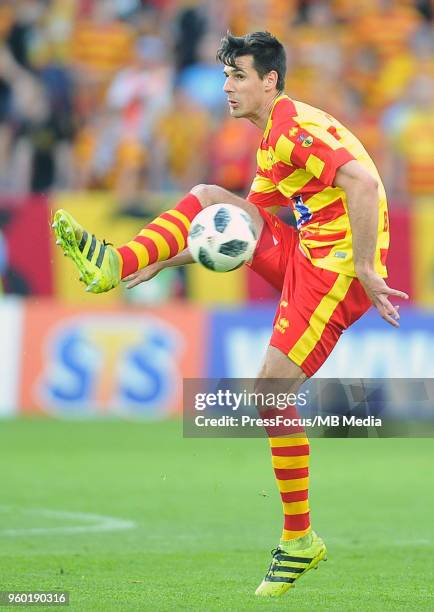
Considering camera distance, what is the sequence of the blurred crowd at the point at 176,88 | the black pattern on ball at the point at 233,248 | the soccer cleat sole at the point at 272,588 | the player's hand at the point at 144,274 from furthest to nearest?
the blurred crowd at the point at 176,88 < the player's hand at the point at 144,274 < the black pattern on ball at the point at 233,248 < the soccer cleat sole at the point at 272,588

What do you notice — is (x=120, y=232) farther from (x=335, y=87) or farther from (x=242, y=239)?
(x=242, y=239)

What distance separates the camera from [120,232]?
1501 centimetres

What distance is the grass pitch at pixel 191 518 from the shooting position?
252 inches

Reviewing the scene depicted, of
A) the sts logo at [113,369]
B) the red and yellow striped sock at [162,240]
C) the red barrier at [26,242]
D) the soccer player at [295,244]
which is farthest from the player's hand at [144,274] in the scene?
the red barrier at [26,242]

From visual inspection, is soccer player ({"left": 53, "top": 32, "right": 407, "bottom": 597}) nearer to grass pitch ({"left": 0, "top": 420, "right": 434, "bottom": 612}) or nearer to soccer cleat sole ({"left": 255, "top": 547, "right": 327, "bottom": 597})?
soccer cleat sole ({"left": 255, "top": 547, "right": 327, "bottom": 597})

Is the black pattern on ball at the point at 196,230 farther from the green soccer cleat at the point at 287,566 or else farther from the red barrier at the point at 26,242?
the red barrier at the point at 26,242

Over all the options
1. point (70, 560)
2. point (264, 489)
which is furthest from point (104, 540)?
point (264, 489)

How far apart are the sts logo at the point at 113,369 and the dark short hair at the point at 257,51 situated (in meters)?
7.30

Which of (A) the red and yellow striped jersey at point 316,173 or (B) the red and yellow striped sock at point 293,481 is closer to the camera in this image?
(A) the red and yellow striped jersey at point 316,173

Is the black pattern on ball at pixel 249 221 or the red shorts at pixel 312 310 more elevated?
the black pattern on ball at pixel 249 221

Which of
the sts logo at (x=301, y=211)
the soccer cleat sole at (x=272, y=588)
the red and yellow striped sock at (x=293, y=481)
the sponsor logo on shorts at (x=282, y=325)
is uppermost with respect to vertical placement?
the sts logo at (x=301, y=211)

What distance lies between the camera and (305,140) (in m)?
6.52

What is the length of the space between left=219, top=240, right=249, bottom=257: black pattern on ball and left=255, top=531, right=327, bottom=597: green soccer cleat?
1446 mm

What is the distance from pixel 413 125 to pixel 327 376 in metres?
4.31
